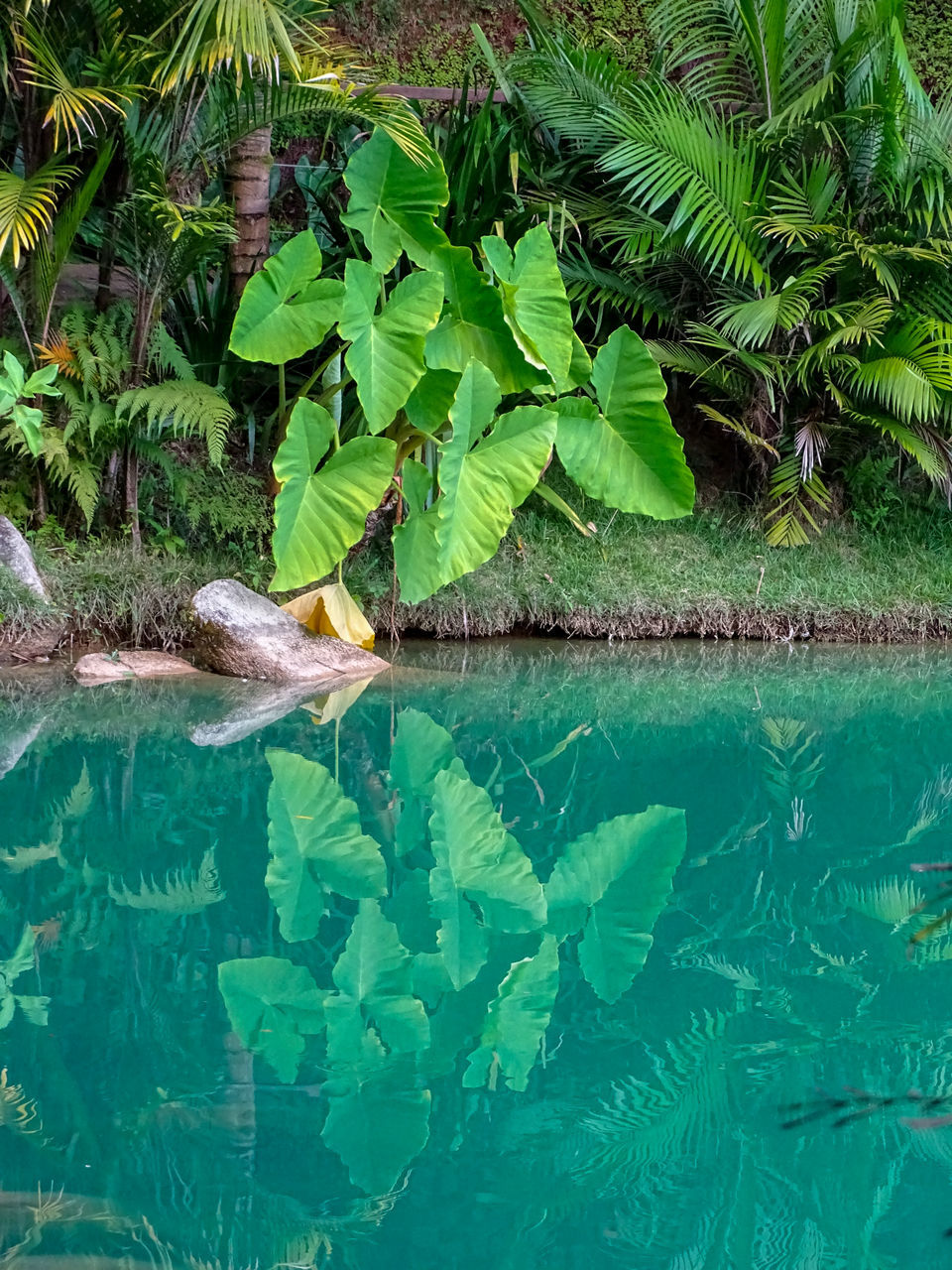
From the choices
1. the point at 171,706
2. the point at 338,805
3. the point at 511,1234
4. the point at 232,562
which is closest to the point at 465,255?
the point at 232,562

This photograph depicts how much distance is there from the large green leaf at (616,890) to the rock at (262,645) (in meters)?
1.88

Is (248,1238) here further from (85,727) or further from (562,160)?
(562,160)

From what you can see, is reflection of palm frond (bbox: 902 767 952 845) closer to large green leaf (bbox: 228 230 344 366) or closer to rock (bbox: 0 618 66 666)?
large green leaf (bbox: 228 230 344 366)

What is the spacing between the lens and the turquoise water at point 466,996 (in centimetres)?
168

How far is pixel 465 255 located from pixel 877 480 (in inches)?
120

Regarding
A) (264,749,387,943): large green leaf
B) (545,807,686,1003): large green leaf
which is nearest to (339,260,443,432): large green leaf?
(264,749,387,943): large green leaf

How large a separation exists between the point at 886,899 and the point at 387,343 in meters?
3.04

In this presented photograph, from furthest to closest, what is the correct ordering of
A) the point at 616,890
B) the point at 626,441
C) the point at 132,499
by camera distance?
the point at 132,499 < the point at 626,441 < the point at 616,890

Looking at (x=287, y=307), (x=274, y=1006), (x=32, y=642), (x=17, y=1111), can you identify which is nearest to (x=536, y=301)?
(x=287, y=307)

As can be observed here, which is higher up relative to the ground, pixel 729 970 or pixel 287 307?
pixel 287 307

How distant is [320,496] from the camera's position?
16.0ft

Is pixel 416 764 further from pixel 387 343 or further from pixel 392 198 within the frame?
pixel 392 198

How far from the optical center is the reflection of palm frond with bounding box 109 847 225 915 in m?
2.72

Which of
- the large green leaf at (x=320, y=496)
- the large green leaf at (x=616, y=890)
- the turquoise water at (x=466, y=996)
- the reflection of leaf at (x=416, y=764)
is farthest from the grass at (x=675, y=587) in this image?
the large green leaf at (x=616, y=890)
